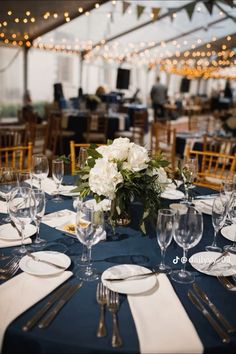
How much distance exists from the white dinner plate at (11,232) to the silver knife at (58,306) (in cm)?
45

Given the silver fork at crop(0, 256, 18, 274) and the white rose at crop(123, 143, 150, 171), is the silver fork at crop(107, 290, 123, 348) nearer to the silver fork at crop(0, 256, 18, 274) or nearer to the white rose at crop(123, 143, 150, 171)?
the silver fork at crop(0, 256, 18, 274)

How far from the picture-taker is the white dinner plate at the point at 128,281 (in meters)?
1.29

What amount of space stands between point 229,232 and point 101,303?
34.8 inches

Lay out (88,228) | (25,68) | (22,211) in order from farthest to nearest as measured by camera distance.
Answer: (25,68) < (22,211) < (88,228)

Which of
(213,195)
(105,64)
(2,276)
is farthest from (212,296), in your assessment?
(105,64)

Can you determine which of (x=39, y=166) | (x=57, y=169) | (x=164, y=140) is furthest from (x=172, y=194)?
(x=164, y=140)

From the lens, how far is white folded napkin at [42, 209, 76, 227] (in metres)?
1.84

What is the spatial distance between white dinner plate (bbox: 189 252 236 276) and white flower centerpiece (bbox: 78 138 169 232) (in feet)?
0.82

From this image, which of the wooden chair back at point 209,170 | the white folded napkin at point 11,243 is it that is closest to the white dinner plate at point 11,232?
the white folded napkin at point 11,243

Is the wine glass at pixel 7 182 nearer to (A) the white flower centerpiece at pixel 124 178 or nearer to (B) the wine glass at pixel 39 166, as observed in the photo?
(B) the wine glass at pixel 39 166

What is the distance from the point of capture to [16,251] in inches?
60.9

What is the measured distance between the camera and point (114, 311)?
1.18 m

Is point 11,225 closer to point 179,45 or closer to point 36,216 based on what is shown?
point 36,216

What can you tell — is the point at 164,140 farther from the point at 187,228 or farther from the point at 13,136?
the point at 187,228
